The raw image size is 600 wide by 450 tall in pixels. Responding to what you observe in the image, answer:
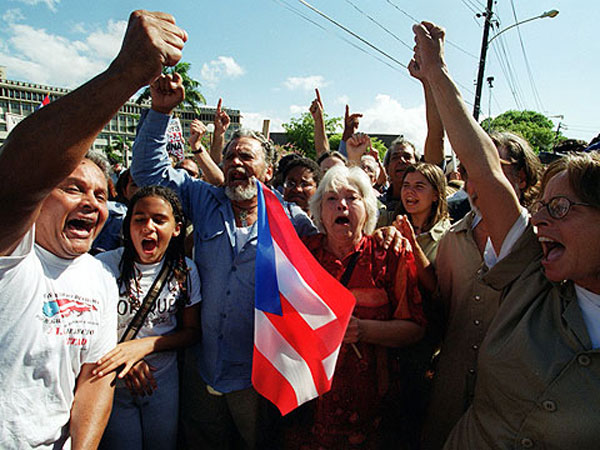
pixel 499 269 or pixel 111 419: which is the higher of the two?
pixel 499 269

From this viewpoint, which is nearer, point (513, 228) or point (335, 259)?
point (513, 228)

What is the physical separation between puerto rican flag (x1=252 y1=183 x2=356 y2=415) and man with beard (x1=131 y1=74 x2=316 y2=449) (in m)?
0.56

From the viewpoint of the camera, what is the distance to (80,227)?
1.74 m

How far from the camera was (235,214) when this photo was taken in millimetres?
2805

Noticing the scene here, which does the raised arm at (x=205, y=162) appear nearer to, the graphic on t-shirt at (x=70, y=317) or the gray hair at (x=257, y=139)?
the gray hair at (x=257, y=139)

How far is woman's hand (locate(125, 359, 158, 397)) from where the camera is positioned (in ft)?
7.02

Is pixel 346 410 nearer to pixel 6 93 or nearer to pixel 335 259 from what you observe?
pixel 335 259

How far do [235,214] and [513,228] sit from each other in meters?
1.88

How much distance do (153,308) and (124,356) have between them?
36 centimetres

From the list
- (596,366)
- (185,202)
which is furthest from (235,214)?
(596,366)

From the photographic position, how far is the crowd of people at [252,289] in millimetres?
1257

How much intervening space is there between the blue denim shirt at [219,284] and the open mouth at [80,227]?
0.93m

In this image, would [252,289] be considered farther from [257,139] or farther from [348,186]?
[257,139]

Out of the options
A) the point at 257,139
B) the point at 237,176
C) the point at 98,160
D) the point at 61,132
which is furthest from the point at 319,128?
the point at 61,132
